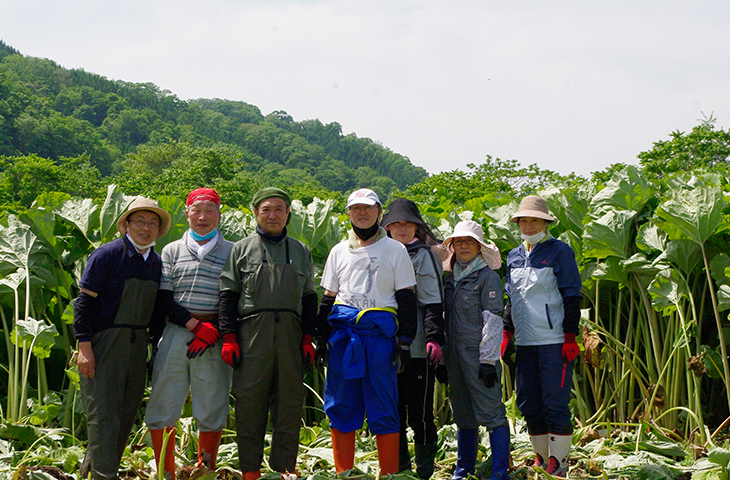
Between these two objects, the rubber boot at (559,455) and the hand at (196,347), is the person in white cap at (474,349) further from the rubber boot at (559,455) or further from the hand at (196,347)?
the hand at (196,347)

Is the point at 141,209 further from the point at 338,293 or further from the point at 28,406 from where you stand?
the point at 28,406

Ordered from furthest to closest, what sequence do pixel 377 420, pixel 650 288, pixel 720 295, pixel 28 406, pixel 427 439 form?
pixel 28 406 < pixel 650 288 < pixel 720 295 < pixel 427 439 < pixel 377 420

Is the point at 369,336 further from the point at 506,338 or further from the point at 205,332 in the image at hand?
the point at 506,338

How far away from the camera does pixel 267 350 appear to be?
3467 millimetres

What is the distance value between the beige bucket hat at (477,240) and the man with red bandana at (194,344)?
1.36 metres

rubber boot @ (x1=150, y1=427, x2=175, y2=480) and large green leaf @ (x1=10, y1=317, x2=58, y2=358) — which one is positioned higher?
large green leaf @ (x1=10, y1=317, x2=58, y2=358)

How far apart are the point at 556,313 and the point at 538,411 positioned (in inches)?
23.7

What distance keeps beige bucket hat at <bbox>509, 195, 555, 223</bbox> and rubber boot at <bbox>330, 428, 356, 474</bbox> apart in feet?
5.28

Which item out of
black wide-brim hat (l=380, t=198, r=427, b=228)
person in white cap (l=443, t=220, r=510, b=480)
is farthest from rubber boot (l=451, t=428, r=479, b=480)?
black wide-brim hat (l=380, t=198, r=427, b=228)

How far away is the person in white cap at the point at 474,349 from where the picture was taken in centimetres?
358

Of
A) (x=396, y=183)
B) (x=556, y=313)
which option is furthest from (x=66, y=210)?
(x=396, y=183)

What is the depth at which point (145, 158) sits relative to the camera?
64.9m

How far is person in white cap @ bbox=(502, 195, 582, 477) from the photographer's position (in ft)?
12.1

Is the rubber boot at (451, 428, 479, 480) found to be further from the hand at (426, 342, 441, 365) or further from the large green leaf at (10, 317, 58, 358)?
the large green leaf at (10, 317, 58, 358)
